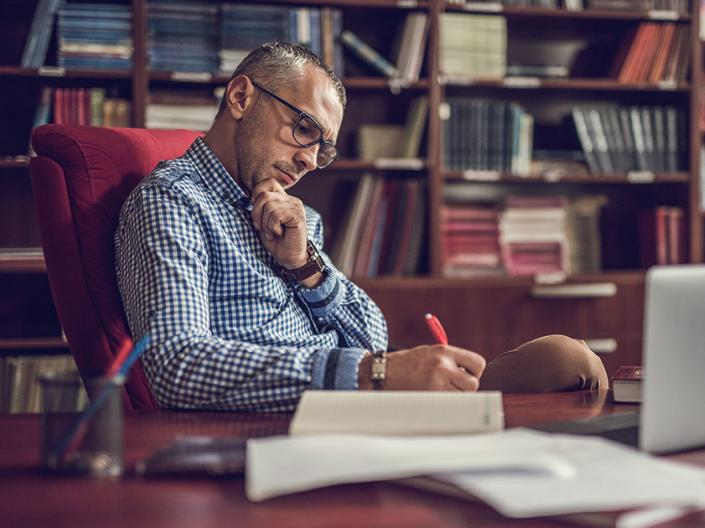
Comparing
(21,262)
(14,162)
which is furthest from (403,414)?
(14,162)

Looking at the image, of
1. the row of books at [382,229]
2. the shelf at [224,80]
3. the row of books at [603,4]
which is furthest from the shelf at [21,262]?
the row of books at [603,4]

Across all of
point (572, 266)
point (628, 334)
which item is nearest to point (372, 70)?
point (572, 266)

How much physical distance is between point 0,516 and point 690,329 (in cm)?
61

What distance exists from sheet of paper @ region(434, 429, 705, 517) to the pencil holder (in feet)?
0.96

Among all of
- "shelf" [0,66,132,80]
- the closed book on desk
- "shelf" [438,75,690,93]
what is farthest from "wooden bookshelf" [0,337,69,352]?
the closed book on desk

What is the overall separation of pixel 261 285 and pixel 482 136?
1.85 metres

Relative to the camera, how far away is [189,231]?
4.75 feet

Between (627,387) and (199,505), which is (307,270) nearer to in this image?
(627,387)

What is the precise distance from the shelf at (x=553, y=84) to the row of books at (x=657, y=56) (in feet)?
0.14

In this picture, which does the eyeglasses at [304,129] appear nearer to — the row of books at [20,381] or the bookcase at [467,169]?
the bookcase at [467,169]

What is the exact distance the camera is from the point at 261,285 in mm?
1611

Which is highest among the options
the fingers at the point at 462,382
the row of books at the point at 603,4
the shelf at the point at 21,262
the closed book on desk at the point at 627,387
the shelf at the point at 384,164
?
the row of books at the point at 603,4

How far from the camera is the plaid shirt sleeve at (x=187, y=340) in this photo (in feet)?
3.84

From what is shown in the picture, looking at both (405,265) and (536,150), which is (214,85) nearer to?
(405,265)
